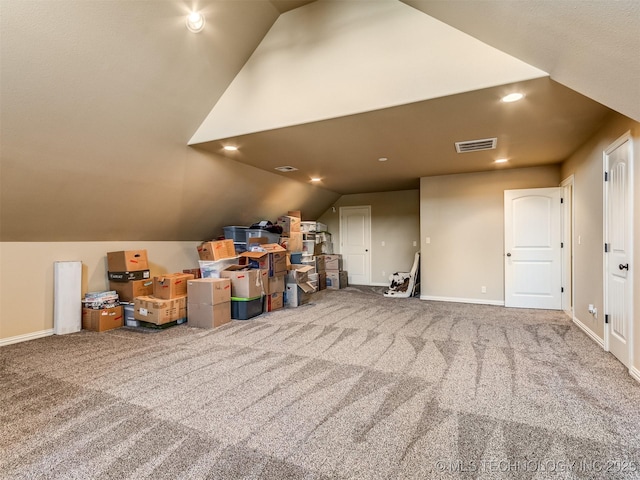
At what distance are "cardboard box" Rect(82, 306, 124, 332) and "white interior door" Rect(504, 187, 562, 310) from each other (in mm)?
6112

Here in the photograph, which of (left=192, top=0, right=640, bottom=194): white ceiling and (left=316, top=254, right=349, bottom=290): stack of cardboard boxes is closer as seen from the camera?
(left=192, top=0, right=640, bottom=194): white ceiling

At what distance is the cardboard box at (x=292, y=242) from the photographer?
6.28 m

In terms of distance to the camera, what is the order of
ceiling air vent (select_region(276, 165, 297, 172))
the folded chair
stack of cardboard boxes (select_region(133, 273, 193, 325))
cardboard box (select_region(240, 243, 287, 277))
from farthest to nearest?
the folded chair → ceiling air vent (select_region(276, 165, 297, 172)) → cardboard box (select_region(240, 243, 287, 277)) → stack of cardboard boxes (select_region(133, 273, 193, 325))

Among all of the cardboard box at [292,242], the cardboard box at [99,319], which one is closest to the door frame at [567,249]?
the cardboard box at [292,242]

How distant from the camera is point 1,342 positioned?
11.7 ft

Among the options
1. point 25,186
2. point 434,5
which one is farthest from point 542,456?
point 25,186

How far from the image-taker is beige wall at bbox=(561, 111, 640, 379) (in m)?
2.60

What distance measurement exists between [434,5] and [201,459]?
137 inches

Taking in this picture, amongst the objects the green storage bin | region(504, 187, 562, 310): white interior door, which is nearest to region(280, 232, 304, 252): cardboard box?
the green storage bin

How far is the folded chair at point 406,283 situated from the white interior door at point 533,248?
A: 1638 millimetres

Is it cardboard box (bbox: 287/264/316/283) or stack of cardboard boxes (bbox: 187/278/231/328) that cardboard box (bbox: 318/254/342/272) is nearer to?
cardboard box (bbox: 287/264/316/283)

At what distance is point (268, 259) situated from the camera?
16.8 ft

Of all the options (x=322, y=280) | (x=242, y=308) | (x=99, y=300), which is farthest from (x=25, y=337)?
(x=322, y=280)

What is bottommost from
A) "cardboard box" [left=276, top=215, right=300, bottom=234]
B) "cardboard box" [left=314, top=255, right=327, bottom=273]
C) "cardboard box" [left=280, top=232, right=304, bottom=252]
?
"cardboard box" [left=314, top=255, right=327, bottom=273]
